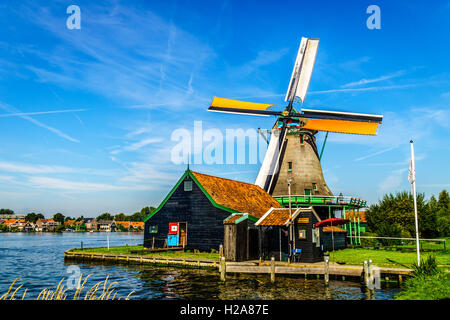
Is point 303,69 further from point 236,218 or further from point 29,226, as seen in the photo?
point 29,226

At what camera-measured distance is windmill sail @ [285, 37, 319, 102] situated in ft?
131

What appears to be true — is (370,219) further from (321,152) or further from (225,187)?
(225,187)

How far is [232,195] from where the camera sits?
35375 mm

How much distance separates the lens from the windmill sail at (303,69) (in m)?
40.1

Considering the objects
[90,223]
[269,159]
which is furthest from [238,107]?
[90,223]

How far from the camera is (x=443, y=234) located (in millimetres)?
57500

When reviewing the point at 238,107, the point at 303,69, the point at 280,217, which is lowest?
the point at 280,217

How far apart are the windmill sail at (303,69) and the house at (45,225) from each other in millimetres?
165010

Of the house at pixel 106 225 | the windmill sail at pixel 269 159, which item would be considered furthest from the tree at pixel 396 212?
the house at pixel 106 225

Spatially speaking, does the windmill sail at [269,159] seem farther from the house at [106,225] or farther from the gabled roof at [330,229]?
the house at [106,225]

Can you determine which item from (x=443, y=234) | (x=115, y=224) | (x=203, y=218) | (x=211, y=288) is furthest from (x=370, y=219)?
(x=115, y=224)

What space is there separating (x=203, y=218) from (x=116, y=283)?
1157 cm

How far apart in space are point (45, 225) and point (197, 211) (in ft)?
599

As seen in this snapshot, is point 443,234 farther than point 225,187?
Yes
